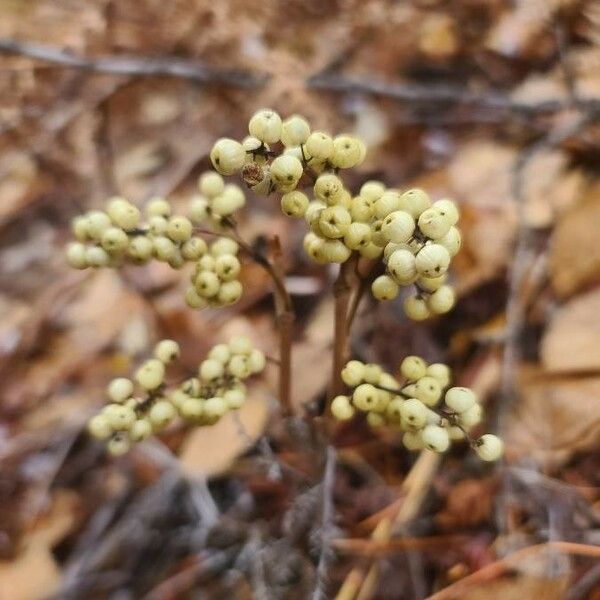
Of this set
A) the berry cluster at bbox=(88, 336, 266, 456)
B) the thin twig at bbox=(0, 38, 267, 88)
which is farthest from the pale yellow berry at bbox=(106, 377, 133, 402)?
the thin twig at bbox=(0, 38, 267, 88)

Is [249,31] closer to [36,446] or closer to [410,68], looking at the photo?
[410,68]

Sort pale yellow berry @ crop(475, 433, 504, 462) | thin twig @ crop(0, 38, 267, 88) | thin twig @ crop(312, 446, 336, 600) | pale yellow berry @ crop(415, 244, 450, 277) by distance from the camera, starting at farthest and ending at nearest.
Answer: thin twig @ crop(0, 38, 267, 88) < thin twig @ crop(312, 446, 336, 600) < pale yellow berry @ crop(475, 433, 504, 462) < pale yellow berry @ crop(415, 244, 450, 277)

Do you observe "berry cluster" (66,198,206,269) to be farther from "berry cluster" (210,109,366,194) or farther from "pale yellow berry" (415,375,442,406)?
"pale yellow berry" (415,375,442,406)

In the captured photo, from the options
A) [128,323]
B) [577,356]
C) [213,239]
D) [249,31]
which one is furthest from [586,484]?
[249,31]

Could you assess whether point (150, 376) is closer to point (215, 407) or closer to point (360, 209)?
point (215, 407)

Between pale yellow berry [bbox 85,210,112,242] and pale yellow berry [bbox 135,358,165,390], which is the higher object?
pale yellow berry [bbox 85,210,112,242]

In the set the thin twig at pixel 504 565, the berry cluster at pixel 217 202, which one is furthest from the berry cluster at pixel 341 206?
the thin twig at pixel 504 565
